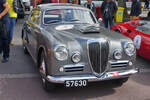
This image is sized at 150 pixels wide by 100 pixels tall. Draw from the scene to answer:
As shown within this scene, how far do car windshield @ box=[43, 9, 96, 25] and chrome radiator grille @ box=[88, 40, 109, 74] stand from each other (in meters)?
1.41

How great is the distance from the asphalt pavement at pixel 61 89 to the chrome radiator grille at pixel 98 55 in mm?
579

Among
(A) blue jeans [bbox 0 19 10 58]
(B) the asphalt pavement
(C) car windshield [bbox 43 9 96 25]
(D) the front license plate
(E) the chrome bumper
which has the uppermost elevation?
(C) car windshield [bbox 43 9 96 25]

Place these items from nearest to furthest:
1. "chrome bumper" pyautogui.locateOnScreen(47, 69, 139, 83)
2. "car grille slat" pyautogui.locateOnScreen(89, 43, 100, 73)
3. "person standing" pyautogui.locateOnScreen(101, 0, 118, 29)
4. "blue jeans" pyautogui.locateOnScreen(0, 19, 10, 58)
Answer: "chrome bumper" pyautogui.locateOnScreen(47, 69, 139, 83) → "car grille slat" pyautogui.locateOnScreen(89, 43, 100, 73) → "blue jeans" pyautogui.locateOnScreen(0, 19, 10, 58) → "person standing" pyautogui.locateOnScreen(101, 0, 118, 29)

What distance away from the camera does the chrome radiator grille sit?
12.3ft

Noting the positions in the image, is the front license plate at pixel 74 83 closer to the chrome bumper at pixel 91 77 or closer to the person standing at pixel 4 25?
the chrome bumper at pixel 91 77

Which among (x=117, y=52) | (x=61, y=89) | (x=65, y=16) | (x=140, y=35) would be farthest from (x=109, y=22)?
(x=61, y=89)

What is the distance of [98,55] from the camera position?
3.76 meters

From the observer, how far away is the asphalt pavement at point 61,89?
3949mm

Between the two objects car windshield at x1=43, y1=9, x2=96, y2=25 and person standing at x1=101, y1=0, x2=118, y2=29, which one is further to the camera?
person standing at x1=101, y1=0, x2=118, y2=29

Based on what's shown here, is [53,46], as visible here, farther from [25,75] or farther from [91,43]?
[25,75]

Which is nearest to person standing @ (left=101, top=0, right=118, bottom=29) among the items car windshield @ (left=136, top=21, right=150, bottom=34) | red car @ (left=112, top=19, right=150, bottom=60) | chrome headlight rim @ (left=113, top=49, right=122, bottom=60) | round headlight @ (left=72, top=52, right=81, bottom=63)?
red car @ (left=112, top=19, right=150, bottom=60)

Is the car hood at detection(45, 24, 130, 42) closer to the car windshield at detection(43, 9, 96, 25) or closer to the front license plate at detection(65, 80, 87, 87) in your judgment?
the car windshield at detection(43, 9, 96, 25)

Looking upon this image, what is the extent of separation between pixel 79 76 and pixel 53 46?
0.68 metres

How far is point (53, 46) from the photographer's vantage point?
143 inches
